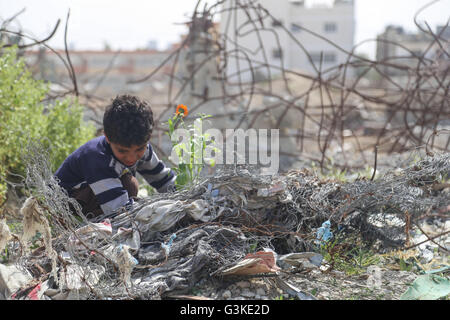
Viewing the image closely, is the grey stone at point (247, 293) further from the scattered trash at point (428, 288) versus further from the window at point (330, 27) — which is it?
the window at point (330, 27)

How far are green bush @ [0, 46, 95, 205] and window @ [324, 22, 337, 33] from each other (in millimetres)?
33881

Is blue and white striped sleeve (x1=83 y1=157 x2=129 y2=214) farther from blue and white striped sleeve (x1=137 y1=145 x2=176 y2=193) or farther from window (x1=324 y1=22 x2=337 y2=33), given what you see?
window (x1=324 y1=22 x2=337 y2=33)

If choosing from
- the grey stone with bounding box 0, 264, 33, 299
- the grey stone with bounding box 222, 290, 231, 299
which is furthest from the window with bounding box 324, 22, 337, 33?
the grey stone with bounding box 0, 264, 33, 299

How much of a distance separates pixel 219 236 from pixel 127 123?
84 centimetres

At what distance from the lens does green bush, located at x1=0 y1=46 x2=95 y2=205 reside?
3.37 metres

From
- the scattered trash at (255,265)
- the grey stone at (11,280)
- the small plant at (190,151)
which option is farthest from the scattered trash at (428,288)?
the grey stone at (11,280)

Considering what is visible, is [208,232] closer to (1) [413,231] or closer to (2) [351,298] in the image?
(2) [351,298]

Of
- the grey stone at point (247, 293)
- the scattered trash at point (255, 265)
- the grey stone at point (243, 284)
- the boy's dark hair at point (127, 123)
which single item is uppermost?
the boy's dark hair at point (127, 123)

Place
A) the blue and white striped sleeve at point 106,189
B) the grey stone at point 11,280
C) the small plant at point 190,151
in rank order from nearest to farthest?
1. the grey stone at point 11,280
2. the blue and white striped sleeve at point 106,189
3. the small plant at point 190,151

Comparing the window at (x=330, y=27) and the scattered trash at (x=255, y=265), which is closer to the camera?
the scattered trash at (x=255, y=265)

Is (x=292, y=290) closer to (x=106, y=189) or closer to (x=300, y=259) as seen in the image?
(x=300, y=259)

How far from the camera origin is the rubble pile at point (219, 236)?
2041 mm

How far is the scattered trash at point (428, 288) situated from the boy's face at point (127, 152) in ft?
5.33
